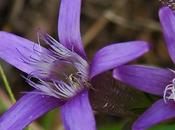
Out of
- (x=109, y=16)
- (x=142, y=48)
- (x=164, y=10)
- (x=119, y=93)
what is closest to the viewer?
(x=142, y=48)

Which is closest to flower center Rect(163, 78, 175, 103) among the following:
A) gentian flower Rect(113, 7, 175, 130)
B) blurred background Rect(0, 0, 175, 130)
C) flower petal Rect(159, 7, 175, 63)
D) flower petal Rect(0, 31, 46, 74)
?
gentian flower Rect(113, 7, 175, 130)

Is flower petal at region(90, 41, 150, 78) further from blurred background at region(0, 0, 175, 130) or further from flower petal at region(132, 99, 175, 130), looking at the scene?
blurred background at region(0, 0, 175, 130)

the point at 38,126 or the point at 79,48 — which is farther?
the point at 38,126

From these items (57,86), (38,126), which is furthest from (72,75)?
(38,126)

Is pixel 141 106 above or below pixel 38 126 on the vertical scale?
above

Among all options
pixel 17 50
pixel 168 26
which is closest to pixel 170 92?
pixel 168 26

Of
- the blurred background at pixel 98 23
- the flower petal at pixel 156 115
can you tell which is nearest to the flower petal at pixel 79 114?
the flower petal at pixel 156 115

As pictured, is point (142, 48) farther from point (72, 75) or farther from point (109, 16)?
point (109, 16)

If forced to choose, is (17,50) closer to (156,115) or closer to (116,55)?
(116,55)
